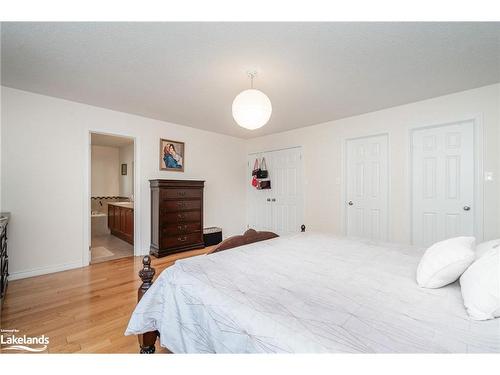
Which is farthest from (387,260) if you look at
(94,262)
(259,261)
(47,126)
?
(47,126)

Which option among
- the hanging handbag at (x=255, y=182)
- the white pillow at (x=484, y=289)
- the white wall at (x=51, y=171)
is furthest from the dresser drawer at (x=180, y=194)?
the white pillow at (x=484, y=289)

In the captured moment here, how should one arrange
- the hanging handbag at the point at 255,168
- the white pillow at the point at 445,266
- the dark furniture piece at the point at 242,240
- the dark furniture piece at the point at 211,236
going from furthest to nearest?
the hanging handbag at the point at 255,168, the dark furniture piece at the point at 211,236, the dark furniture piece at the point at 242,240, the white pillow at the point at 445,266

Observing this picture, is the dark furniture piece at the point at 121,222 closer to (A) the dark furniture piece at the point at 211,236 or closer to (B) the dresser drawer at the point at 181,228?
(B) the dresser drawer at the point at 181,228

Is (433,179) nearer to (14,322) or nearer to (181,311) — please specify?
(181,311)

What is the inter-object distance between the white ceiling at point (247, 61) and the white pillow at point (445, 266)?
1.51 metres

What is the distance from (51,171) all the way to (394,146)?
4.57 m

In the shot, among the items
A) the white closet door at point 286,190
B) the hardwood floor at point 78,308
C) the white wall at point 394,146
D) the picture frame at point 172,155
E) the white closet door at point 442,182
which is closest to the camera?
the hardwood floor at point 78,308

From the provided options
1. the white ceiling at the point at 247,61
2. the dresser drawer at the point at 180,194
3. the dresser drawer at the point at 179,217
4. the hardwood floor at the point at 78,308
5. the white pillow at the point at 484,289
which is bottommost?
the hardwood floor at the point at 78,308

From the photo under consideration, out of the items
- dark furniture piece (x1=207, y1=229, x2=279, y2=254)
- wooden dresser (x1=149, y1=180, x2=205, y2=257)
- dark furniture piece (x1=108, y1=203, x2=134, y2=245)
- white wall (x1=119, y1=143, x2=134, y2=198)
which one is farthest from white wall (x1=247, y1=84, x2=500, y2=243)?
white wall (x1=119, y1=143, x2=134, y2=198)

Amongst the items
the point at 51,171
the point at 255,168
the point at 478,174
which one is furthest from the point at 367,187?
the point at 51,171

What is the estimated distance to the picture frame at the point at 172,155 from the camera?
4.02 meters

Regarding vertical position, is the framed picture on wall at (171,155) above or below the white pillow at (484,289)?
above

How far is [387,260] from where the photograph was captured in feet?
5.18
